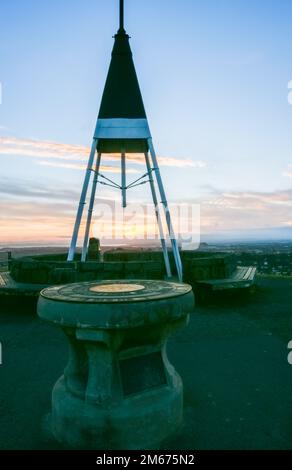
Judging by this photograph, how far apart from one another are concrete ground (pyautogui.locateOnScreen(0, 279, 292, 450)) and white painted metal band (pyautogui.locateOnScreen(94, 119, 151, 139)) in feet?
18.3

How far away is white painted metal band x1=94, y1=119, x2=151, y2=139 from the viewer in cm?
1055

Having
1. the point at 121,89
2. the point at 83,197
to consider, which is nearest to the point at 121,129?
the point at 121,89

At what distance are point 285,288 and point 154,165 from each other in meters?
6.35

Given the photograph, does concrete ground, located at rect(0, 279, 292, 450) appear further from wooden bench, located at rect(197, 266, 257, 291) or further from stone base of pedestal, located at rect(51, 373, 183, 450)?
wooden bench, located at rect(197, 266, 257, 291)

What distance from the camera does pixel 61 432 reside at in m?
3.53

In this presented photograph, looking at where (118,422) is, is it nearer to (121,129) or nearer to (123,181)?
(121,129)

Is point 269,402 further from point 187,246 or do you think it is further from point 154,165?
point 187,246

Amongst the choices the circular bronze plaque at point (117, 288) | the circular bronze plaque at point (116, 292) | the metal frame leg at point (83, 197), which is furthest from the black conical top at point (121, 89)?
the circular bronze plaque at point (117, 288)

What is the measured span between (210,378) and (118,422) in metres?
1.91

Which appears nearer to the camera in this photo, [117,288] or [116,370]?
[116,370]

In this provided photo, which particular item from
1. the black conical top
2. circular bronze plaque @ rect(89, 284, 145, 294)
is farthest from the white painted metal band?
circular bronze plaque @ rect(89, 284, 145, 294)

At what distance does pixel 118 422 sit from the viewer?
337cm

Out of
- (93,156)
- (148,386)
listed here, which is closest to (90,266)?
(93,156)

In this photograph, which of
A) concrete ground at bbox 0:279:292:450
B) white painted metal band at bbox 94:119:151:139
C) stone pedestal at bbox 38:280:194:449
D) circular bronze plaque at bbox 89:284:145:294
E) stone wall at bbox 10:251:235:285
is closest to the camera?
stone pedestal at bbox 38:280:194:449
